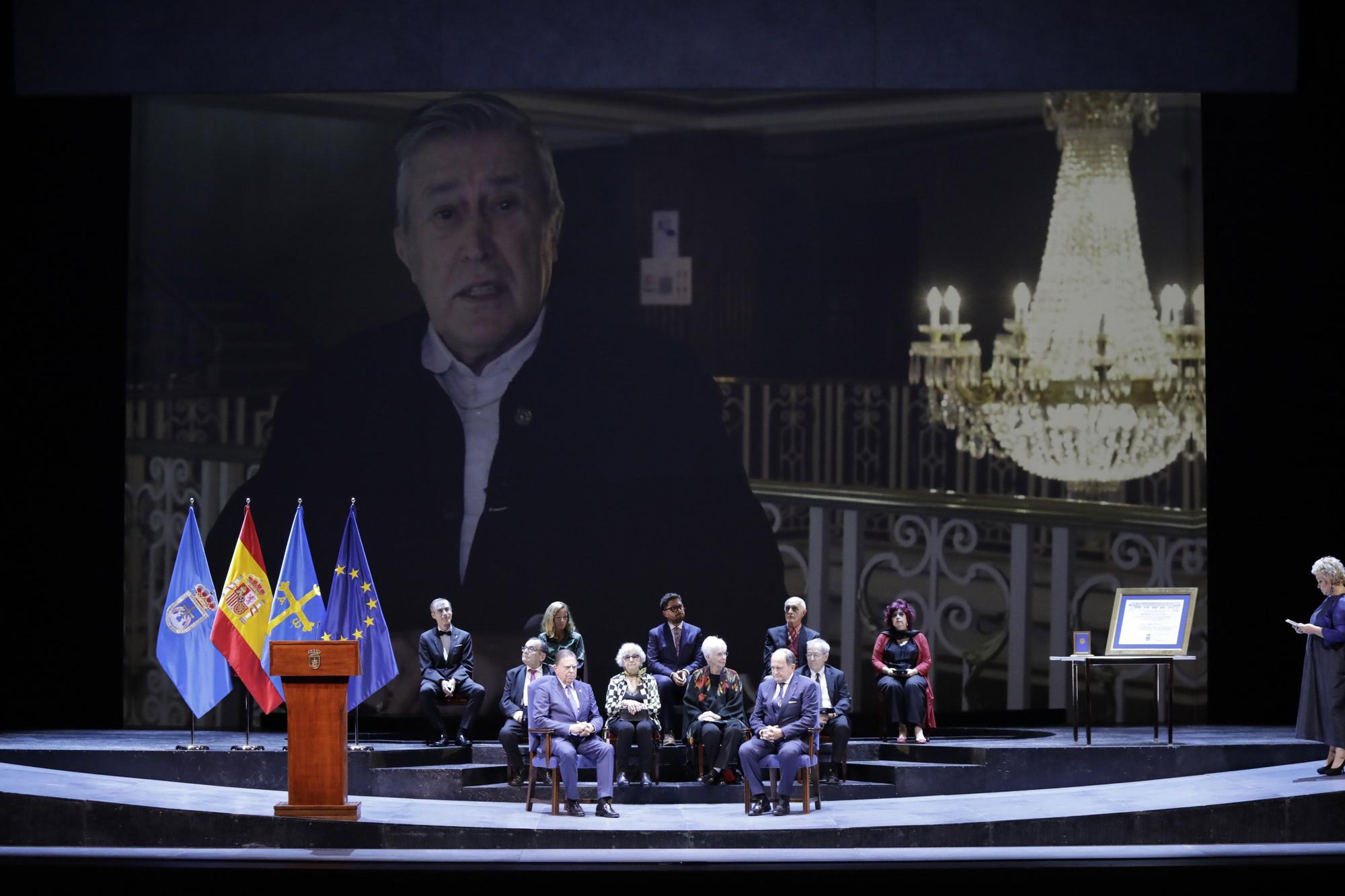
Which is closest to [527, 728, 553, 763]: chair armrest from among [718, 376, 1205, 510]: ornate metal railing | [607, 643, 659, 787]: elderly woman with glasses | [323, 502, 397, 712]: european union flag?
[607, 643, 659, 787]: elderly woman with glasses

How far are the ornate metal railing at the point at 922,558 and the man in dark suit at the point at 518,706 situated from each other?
1.84 meters

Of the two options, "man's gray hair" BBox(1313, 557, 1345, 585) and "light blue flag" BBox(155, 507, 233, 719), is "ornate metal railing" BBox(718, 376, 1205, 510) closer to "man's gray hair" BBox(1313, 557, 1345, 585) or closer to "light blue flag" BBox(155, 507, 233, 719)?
Result: "man's gray hair" BBox(1313, 557, 1345, 585)

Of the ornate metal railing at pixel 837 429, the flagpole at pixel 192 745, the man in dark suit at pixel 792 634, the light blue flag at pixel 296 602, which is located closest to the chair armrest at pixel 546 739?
the man in dark suit at pixel 792 634

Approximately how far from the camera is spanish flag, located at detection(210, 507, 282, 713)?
8.96 meters

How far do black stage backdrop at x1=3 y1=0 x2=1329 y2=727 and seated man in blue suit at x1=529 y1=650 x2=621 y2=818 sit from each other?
303cm

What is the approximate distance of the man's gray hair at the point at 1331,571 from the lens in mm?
7977

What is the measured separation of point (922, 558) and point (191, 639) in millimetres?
3969

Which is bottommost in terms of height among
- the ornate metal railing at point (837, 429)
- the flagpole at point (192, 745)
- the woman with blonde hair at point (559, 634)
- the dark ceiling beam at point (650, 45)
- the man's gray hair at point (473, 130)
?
the flagpole at point (192, 745)

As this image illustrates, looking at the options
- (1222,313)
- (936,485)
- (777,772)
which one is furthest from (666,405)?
(1222,313)

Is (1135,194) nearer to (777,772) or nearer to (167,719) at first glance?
(777,772)

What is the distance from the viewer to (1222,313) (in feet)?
32.6

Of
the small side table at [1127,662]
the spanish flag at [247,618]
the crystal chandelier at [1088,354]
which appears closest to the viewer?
the small side table at [1127,662]

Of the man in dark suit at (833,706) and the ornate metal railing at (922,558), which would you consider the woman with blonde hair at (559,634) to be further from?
the ornate metal railing at (922,558)

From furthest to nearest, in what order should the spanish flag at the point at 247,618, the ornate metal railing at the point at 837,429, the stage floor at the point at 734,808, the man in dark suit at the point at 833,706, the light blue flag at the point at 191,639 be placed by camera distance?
the ornate metal railing at the point at 837,429 < the light blue flag at the point at 191,639 < the spanish flag at the point at 247,618 < the man in dark suit at the point at 833,706 < the stage floor at the point at 734,808
